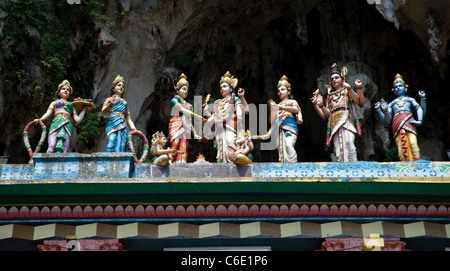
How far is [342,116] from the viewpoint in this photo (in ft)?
34.5

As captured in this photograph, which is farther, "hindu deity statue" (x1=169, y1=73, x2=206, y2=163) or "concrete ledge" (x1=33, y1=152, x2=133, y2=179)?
"hindu deity statue" (x1=169, y1=73, x2=206, y2=163)

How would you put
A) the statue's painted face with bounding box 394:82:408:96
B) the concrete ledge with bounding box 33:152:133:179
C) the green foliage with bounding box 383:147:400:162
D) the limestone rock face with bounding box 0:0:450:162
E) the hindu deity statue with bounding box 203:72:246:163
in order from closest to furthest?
the concrete ledge with bounding box 33:152:133:179
the statue's painted face with bounding box 394:82:408:96
the hindu deity statue with bounding box 203:72:246:163
the green foliage with bounding box 383:147:400:162
the limestone rock face with bounding box 0:0:450:162

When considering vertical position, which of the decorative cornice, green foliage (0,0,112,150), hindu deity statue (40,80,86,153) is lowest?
the decorative cornice

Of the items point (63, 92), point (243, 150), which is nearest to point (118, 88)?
point (63, 92)

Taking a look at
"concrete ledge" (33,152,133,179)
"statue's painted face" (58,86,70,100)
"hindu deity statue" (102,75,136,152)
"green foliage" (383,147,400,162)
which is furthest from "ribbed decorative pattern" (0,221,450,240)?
"green foliage" (383,147,400,162)

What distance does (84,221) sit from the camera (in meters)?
8.84

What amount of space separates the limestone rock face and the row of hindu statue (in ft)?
21.4

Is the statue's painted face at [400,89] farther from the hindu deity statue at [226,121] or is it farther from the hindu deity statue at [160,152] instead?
the hindu deity statue at [160,152]

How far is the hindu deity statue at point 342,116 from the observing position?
10305 mm

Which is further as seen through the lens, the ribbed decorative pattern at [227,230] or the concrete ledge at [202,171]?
the concrete ledge at [202,171]

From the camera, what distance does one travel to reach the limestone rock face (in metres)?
18.1

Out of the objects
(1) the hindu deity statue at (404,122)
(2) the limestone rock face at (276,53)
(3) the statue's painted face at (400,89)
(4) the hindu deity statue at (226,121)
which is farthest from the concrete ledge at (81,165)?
(2) the limestone rock face at (276,53)

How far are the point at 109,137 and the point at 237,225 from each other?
2960 millimetres

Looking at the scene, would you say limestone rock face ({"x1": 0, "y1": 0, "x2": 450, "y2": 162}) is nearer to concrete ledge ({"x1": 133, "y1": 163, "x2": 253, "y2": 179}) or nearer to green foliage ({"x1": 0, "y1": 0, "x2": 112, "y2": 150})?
green foliage ({"x1": 0, "y1": 0, "x2": 112, "y2": 150})
